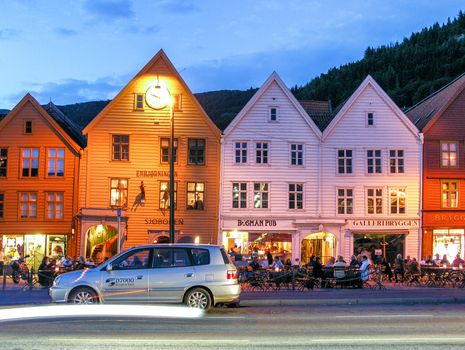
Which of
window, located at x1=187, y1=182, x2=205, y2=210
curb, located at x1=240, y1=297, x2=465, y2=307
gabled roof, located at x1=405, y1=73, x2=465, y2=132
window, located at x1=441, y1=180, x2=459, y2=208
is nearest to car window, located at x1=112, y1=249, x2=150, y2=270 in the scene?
curb, located at x1=240, y1=297, x2=465, y2=307

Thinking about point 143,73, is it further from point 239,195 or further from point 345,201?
point 345,201

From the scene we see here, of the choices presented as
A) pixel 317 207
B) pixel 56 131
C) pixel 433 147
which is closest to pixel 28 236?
pixel 56 131

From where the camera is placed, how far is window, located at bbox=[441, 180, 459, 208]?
137 ft

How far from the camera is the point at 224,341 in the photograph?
1235 centimetres

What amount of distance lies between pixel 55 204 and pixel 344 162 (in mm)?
18594

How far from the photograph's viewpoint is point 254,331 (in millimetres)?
14008

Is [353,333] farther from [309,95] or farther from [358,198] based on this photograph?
[309,95]

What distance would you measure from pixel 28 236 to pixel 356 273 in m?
22.2

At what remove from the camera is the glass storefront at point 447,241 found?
41.6 metres

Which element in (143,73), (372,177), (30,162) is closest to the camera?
(30,162)

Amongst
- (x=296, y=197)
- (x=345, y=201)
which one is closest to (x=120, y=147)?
(x=296, y=197)

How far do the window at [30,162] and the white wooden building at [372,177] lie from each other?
1813cm

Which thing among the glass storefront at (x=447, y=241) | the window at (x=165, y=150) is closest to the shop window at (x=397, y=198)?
the glass storefront at (x=447, y=241)

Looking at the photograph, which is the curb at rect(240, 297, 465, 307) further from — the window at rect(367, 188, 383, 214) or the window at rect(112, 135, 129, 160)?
the window at rect(112, 135, 129, 160)
